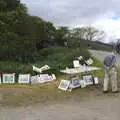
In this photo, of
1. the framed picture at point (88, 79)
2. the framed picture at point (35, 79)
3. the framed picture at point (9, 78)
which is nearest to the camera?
the framed picture at point (88, 79)

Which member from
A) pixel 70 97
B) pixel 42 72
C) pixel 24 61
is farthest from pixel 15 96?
pixel 24 61

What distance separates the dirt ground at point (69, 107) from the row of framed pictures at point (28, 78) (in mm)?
1674

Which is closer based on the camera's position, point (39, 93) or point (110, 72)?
point (110, 72)

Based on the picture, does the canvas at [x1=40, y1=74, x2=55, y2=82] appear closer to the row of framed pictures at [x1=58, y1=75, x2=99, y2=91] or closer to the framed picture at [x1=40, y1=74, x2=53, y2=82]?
the framed picture at [x1=40, y1=74, x2=53, y2=82]

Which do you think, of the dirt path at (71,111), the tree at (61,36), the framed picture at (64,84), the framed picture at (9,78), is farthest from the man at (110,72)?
the tree at (61,36)

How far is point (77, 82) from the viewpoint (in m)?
14.7

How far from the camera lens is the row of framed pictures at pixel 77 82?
1452 cm

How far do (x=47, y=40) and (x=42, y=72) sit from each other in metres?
10.4

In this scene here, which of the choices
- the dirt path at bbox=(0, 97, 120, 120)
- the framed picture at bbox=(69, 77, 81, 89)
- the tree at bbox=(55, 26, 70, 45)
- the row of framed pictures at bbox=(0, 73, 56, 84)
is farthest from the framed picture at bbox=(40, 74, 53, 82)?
the tree at bbox=(55, 26, 70, 45)

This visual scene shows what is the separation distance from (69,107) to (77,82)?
294 centimetres

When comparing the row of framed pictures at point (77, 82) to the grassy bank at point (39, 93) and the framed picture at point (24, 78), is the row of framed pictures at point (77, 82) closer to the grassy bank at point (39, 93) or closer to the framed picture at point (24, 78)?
the grassy bank at point (39, 93)

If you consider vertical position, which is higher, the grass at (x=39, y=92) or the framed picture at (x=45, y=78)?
the framed picture at (x=45, y=78)

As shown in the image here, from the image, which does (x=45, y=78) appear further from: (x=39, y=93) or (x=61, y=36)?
(x=61, y=36)

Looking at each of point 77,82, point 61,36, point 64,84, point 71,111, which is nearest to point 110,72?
point 77,82
